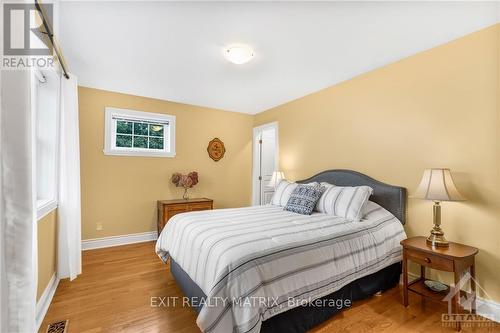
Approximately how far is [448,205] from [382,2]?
1.92m

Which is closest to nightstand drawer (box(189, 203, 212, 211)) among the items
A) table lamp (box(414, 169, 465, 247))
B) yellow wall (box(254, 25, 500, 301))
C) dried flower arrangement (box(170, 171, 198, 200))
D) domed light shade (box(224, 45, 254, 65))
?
dried flower arrangement (box(170, 171, 198, 200))

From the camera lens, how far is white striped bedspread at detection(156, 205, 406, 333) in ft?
4.54

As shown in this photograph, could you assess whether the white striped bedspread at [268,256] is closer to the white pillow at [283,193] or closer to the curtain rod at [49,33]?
the white pillow at [283,193]

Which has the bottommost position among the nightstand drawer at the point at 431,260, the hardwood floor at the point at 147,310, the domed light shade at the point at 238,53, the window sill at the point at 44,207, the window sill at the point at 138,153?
the hardwood floor at the point at 147,310

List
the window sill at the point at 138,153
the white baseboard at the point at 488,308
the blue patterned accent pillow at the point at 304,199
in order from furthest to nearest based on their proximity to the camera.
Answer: the window sill at the point at 138,153, the blue patterned accent pillow at the point at 304,199, the white baseboard at the point at 488,308

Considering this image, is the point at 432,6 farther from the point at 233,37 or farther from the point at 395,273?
the point at 395,273

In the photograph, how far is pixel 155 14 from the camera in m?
1.89

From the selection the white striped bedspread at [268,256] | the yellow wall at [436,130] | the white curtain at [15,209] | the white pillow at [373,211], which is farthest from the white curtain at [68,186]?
the yellow wall at [436,130]

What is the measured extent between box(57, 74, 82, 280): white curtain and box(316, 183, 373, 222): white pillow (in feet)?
9.02

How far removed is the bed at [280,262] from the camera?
140cm

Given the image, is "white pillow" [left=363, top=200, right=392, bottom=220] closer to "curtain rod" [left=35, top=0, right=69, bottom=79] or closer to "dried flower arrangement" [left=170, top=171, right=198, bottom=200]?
"dried flower arrangement" [left=170, top=171, right=198, bottom=200]

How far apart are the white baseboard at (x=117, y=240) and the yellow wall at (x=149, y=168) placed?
6 cm

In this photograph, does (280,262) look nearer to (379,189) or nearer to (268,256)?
(268,256)

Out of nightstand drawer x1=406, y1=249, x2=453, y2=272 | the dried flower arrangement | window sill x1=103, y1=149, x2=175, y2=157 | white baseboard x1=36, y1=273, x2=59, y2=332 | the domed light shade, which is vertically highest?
the domed light shade
